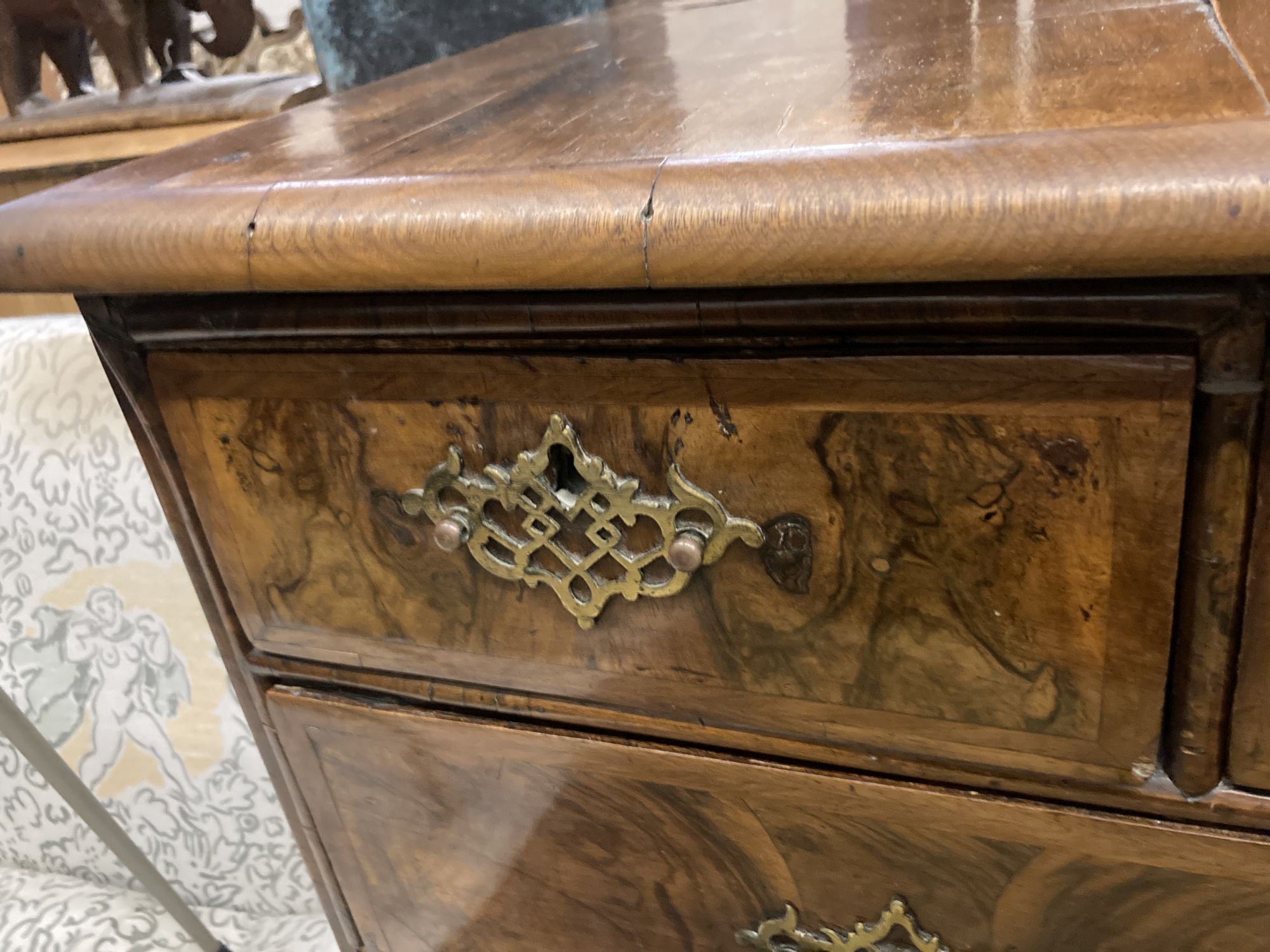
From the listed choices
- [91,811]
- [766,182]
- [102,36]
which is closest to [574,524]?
[766,182]

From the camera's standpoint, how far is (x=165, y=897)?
77 cm

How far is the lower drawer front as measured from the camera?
361mm

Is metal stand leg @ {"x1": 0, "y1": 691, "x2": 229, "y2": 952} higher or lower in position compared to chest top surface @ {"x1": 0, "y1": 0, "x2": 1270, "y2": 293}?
lower

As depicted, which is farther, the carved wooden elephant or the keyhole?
the carved wooden elephant

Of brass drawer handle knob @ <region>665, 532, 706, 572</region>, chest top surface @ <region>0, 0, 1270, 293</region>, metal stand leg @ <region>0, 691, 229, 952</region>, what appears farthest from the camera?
metal stand leg @ <region>0, 691, 229, 952</region>

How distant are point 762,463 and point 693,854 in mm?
212

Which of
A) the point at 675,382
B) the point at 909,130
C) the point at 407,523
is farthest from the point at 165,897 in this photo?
the point at 909,130

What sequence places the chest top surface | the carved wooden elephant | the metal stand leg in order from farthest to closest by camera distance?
the carved wooden elephant, the metal stand leg, the chest top surface

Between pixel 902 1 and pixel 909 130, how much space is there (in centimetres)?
36

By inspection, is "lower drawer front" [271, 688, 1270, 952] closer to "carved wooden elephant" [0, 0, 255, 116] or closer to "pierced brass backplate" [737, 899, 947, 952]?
"pierced brass backplate" [737, 899, 947, 952]

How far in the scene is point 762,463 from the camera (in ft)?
1.10

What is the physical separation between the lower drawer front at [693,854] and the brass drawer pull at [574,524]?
3.6 inches

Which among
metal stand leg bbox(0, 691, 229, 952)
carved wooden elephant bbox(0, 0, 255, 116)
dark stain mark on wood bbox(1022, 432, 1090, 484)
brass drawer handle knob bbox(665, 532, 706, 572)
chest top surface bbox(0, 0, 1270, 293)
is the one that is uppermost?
carved wooden elephant bbox(0, 0, 255, 116)

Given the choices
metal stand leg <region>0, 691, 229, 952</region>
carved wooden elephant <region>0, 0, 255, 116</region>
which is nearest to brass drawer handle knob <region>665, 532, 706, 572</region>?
metal stand leg <region>0, 691, 229, 952</region>
